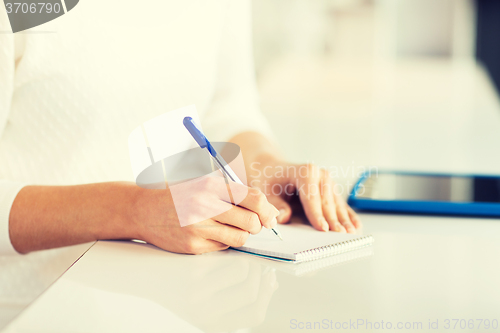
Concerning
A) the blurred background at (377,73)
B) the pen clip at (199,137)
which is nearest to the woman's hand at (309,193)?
the pen clip at (199,137)

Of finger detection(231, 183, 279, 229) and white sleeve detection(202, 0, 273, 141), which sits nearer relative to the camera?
finger detection(231, 183, 279, 229)

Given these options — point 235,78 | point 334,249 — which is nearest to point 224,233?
point 334,249

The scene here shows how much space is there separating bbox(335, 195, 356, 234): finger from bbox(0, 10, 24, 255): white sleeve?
1.51 ft

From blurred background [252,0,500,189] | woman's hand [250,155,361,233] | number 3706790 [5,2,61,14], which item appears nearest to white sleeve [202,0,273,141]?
woman's hand [250,155,361,233]

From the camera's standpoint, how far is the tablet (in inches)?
26.7

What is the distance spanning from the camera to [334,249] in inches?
18.4

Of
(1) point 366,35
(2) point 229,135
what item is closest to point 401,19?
(1) point 366,35

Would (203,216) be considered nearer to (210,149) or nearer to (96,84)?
(210,149)

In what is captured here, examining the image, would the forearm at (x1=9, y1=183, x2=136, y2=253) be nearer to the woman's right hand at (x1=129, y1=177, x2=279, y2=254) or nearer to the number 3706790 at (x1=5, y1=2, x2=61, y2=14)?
the woman's right hand at (x1=129, y1=177, x2=279, y2=254)

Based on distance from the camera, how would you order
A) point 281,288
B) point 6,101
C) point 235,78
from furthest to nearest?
point 235,78
point 6,101
point 281,288

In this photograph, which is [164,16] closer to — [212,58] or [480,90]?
[212,58]

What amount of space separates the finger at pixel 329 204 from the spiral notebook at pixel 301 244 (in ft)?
0.09

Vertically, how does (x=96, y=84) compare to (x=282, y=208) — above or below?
above

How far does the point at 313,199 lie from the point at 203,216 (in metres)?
0.22
